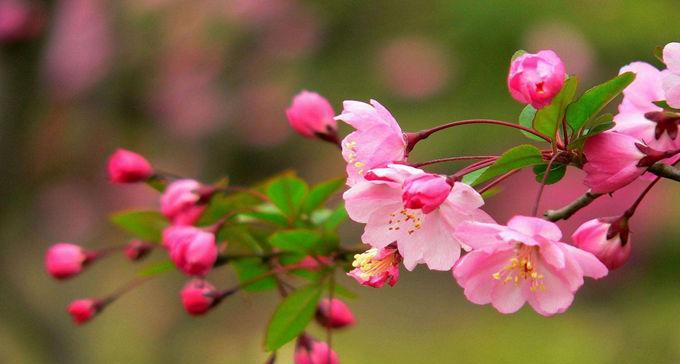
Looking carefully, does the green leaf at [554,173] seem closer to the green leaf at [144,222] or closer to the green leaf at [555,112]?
the green leaf at [555,112]

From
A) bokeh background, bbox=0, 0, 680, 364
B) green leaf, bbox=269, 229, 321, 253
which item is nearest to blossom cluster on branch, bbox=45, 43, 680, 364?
green leaf, bbox=269, 229, 321, 253

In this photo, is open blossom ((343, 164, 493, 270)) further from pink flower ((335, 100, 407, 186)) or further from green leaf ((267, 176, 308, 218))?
green leaf ((267, 176, 308, 218))

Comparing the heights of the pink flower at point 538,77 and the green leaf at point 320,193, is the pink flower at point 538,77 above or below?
above

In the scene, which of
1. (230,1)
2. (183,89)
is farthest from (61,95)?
(230,1)

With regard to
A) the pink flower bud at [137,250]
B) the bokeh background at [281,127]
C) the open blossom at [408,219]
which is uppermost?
the open blossom at [408,219]

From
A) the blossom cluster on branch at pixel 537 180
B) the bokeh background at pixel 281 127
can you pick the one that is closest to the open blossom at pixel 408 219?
the blossom cluster on branch at pixel 537 180

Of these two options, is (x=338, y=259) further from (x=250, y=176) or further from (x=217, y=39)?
(x=250, y=176)

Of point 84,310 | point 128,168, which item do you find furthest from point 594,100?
point 84,310
